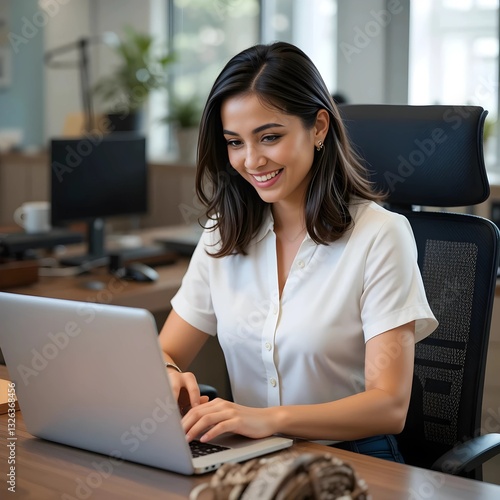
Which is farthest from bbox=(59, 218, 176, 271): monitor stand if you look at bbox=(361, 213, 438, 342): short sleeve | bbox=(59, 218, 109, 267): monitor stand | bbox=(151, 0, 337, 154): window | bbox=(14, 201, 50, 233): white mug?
bbox=(151, 0, 337, 154): window

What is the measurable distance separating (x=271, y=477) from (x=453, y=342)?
0.90m

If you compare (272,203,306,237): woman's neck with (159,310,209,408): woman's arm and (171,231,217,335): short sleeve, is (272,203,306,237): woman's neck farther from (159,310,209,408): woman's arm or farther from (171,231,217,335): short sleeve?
(159,310,209,408): woman's arm

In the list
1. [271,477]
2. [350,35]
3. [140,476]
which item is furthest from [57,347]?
[350,35]

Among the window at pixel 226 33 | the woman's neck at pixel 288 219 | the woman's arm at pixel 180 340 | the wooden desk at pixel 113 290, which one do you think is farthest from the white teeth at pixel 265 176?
the window at pixel 226 33

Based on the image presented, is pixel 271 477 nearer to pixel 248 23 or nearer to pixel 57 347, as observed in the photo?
pixel 57 347

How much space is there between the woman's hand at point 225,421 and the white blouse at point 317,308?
31 cm

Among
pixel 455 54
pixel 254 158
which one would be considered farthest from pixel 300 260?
pixel 455 54

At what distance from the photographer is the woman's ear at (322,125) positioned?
1.74 metres

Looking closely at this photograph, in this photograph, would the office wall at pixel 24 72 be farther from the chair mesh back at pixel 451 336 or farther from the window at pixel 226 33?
the chair mesh back at pixel 451 336

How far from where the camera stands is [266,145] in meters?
1.69

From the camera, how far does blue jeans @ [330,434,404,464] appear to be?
1633 mm

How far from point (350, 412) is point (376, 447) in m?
0.19

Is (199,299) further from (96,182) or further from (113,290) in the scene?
(96,182)

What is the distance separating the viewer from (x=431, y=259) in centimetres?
185
